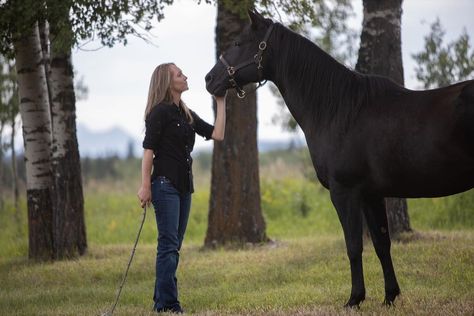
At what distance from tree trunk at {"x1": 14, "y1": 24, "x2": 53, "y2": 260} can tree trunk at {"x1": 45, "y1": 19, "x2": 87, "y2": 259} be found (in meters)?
0.23

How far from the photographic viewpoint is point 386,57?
9625mm

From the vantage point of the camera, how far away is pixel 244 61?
20.9 ft

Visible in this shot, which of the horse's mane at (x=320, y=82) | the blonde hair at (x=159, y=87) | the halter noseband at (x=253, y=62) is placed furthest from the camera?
the halter noseband at (x=253, y=62)

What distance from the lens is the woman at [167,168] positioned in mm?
6008

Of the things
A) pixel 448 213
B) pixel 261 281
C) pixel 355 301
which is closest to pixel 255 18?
pixel 355 301

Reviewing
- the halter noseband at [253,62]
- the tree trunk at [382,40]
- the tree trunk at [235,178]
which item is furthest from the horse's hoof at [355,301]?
the tree trunk at [235,178]

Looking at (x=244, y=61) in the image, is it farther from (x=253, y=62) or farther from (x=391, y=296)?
(x=391, y=296)

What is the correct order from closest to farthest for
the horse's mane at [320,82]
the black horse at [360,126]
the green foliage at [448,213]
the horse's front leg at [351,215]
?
the black horse at [360,126] < the horse's front leg at [351,215] < the horse's mane at [320,82] < the green foliage at [448,213]

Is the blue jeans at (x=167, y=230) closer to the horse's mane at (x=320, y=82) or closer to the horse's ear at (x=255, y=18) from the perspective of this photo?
the horse's mane at (x=320, y=82)

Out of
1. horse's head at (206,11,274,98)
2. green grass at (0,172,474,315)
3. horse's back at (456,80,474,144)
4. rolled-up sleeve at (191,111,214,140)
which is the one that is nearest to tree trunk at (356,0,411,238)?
green grass at (0,172,474,315)

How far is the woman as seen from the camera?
601 cm

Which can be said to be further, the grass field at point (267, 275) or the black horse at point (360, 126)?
the grass field at point (267, 275)

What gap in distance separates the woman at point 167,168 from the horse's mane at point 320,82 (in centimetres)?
96

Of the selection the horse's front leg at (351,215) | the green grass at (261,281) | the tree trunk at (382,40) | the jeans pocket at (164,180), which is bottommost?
the green grass at (261,281)
